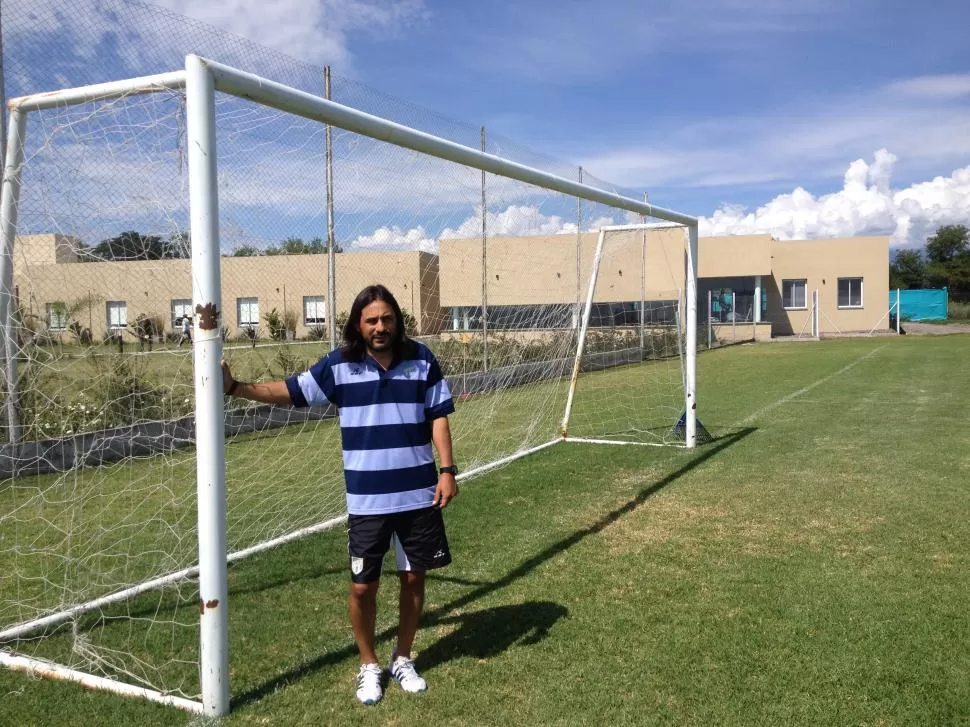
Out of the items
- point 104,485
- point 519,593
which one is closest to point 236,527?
point 104,485

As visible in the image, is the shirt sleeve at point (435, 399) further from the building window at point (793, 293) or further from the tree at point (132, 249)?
the building window at point (793, 293)

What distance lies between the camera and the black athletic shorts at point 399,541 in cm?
346

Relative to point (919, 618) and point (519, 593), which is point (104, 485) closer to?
point (519, 593)

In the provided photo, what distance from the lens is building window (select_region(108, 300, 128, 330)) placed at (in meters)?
4.15

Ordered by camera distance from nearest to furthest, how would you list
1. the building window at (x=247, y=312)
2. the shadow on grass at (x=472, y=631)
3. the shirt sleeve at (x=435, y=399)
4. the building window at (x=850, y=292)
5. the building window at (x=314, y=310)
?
the shirt sleeve at (x=435, y=399) < the shadow on grass at (x=472, y=631) < the building window at (x=247, y=312) < the building window at (x=314, y=310) < the building window at (x=850, y=292)

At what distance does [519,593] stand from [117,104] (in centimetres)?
333

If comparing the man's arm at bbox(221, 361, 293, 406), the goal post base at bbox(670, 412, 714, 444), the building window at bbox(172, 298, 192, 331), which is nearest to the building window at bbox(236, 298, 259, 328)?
the building window at bbox(172, 298, 192, 331)

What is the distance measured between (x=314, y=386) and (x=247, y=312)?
2.02m

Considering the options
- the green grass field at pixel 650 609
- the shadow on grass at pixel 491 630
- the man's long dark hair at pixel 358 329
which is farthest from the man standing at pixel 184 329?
the shadow on grass at pixel 491 630

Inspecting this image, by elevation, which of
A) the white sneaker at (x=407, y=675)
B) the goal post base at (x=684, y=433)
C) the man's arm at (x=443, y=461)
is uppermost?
the man's arm at (x=443, y=461)

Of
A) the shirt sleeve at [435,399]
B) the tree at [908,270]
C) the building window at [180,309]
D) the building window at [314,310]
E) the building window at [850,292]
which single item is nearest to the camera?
the shirt sleeve at [435,399]

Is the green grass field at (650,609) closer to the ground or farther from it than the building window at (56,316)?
closer to the ground

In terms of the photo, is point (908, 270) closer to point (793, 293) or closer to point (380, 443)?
point (793, 293)

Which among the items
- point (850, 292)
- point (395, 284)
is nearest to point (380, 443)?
point (395, 284)
